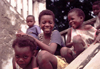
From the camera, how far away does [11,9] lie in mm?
4004

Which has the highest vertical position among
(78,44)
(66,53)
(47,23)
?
(47,23)

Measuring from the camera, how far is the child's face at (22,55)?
80.4 inches

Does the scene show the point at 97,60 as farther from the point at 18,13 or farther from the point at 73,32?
the point at 18,13

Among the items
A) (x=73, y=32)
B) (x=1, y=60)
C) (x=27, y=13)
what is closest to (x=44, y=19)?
(x=73, y=32)

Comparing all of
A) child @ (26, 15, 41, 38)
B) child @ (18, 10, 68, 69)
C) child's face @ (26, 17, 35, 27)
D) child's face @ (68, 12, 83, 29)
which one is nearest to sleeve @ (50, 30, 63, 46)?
child @ (18, 10, 68, 69)

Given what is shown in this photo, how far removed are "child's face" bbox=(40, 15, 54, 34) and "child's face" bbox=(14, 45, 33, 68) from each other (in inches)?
19.0

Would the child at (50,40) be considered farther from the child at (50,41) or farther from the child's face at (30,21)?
the child's face at (30,21)

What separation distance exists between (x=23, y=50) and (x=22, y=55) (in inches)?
2.2

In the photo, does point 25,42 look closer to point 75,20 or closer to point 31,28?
point 75,20

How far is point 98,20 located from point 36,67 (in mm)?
2128

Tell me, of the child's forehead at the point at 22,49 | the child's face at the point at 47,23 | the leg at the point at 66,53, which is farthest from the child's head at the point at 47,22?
the child's forehead at the point at 22,49

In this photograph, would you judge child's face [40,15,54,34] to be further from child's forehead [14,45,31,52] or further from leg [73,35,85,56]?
child's forehead [14,45,31,52]

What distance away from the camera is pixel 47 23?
2461 mm

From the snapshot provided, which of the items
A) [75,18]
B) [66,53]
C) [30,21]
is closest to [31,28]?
[30,21]
